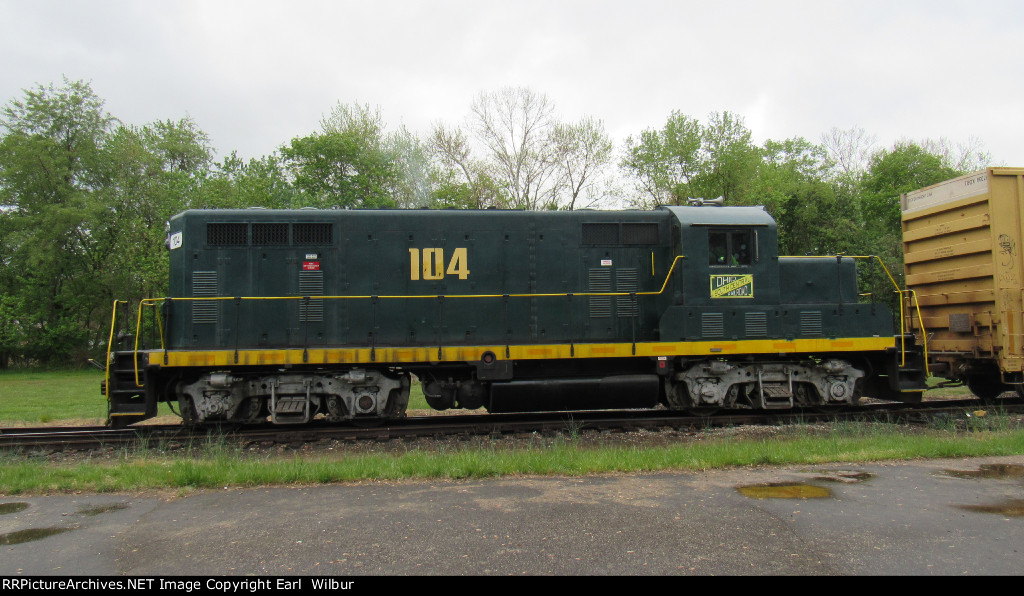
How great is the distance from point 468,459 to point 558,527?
2303 mm

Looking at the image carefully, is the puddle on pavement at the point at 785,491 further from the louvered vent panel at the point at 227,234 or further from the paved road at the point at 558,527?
the louvered vent panel at the point at 227,234

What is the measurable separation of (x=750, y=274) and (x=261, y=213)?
801 cm

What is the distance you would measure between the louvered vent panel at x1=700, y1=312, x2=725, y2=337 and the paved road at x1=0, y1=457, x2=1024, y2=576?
325 centimetres

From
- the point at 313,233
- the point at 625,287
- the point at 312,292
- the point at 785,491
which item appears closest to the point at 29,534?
the point at 312,292

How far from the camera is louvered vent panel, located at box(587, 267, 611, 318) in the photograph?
32.1 feet

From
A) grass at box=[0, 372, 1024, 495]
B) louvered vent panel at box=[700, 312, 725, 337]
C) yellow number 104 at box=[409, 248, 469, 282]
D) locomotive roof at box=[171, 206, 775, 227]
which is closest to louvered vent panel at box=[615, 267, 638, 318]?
locomotive roof at box=[171, 206, 775, 227]

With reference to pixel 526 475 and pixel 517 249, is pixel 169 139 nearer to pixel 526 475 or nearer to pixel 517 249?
pixel 517 249

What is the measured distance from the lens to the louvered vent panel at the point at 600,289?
9.80 meters

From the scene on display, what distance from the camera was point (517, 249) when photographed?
977 centimetres

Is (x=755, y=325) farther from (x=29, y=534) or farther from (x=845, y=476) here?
(x=29, y=534)

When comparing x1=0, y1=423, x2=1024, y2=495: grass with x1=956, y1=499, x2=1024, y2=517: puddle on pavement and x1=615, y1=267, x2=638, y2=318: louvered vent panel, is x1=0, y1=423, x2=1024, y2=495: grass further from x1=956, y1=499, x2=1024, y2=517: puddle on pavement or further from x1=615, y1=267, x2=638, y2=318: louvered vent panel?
x1=615, y1=267, x2=638, y2=318: louvered vent panel

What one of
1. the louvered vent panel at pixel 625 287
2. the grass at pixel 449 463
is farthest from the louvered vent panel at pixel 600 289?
the grass at pixel 449 463
